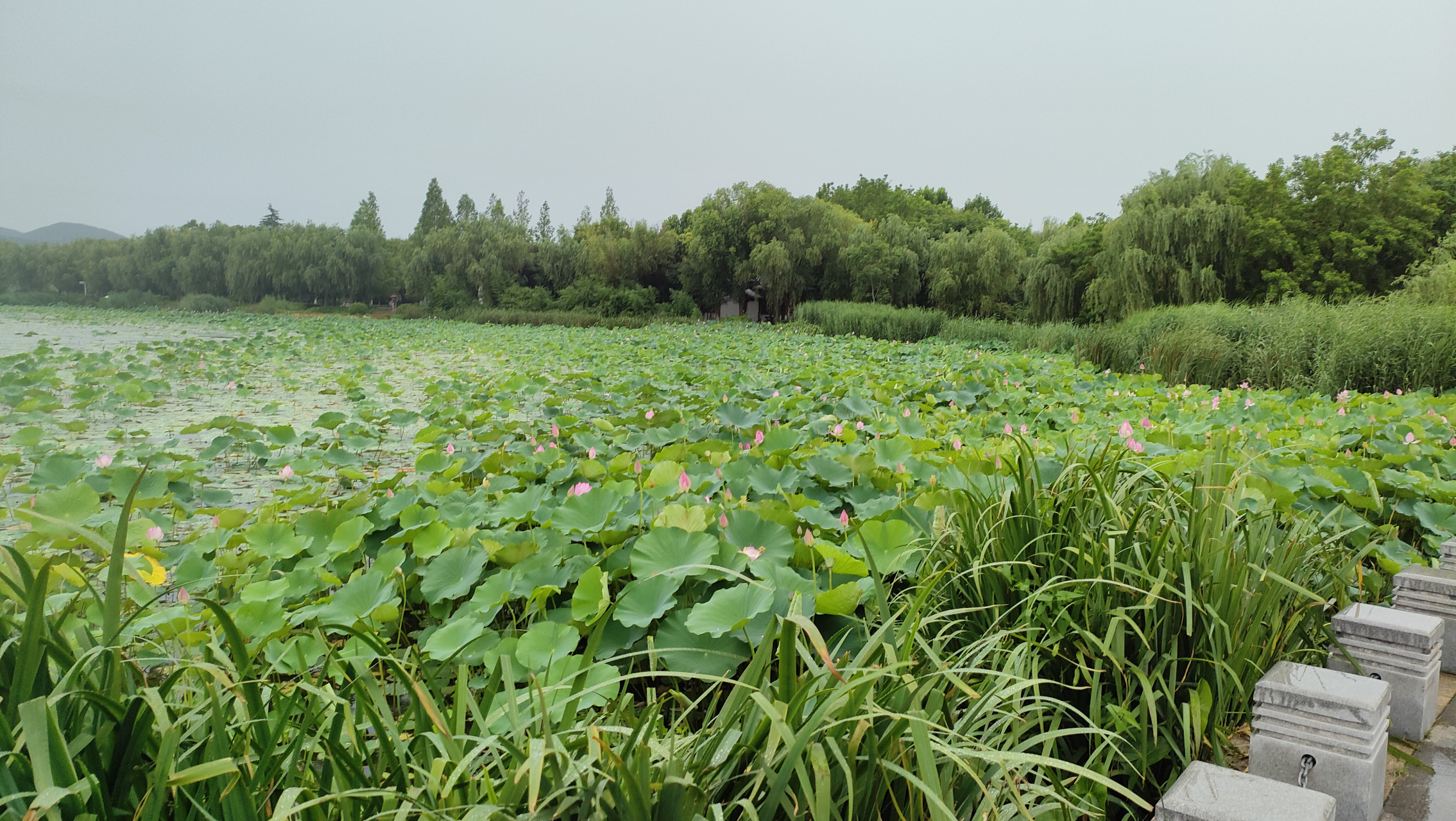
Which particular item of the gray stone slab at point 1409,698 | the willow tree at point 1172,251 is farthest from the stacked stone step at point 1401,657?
the willow tree at point 1172,251

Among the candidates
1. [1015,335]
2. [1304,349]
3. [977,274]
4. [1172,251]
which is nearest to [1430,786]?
[1304,349]

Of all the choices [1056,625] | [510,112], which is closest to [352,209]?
[510,112]

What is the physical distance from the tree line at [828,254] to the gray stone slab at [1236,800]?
6.42 metres

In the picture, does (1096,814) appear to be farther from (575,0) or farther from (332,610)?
(575,0)

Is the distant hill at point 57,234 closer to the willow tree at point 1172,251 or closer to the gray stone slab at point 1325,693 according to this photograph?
the gray stone slab at point 1325,693

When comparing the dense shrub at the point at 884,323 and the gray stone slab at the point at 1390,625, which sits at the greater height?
the dense shrub at the point at 884,323

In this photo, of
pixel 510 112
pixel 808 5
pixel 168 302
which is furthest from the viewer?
pixel 510 112

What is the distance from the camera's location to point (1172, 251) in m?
14.3

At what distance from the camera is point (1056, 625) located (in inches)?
54.1

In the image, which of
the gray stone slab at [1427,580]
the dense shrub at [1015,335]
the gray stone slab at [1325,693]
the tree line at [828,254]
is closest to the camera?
the gray stone slab at [1325,693]

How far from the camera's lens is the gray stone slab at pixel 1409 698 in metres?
1.36

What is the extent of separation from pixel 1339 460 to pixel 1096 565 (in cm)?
168

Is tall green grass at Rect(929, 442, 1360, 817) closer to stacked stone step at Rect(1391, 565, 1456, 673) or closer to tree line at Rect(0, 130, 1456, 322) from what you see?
stacked stone step at Rect(1391, 565, 1456, 673)

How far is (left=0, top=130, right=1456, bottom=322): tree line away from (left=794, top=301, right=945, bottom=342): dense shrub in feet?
11.4
